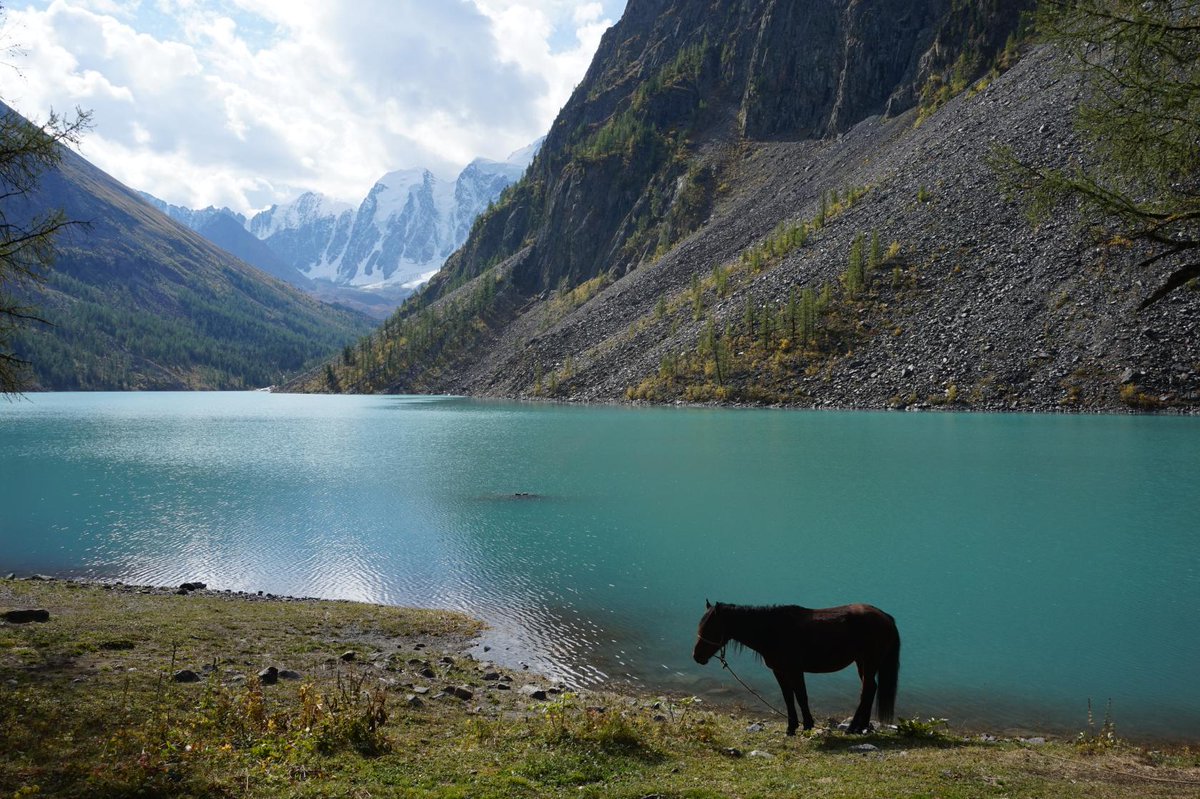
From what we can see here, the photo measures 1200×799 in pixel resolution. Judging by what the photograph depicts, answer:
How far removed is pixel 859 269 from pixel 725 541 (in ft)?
276

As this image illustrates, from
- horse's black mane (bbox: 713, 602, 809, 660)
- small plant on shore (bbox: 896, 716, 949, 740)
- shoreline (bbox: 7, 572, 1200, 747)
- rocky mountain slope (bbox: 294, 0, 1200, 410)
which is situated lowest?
shoreline (bbox: 7, 572, 1200, 747)

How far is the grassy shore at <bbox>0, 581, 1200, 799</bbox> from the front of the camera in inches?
319

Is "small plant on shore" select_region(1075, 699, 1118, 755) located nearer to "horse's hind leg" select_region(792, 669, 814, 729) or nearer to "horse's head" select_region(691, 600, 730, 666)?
"horse's hind leg" select_region(792, 669, 814, 729)

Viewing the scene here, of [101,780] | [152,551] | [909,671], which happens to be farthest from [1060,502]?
[152,551]

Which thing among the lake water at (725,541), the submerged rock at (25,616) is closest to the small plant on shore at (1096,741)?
the lake water at (725,541)

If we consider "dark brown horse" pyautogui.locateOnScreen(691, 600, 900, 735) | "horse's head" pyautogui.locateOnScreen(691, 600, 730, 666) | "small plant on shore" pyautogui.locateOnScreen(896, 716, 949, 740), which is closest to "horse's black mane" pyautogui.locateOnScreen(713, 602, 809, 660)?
"dark brown horse" pyautogui.locateOnScreen(691, 600, 900, 735)

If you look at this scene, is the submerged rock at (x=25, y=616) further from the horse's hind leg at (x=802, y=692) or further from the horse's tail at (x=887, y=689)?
the horse's tail at (x=887, y=689)

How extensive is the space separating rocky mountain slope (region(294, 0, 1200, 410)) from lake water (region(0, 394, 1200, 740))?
625 inches

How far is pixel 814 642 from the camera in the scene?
11.5m

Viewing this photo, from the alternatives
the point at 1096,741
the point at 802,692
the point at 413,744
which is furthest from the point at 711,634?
the point at 1096,741

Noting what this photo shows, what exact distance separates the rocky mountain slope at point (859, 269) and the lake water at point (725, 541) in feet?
52.1

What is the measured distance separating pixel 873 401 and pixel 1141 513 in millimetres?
57325

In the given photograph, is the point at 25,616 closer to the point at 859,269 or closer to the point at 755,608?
the point at 755,608

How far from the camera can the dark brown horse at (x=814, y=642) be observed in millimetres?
11438
